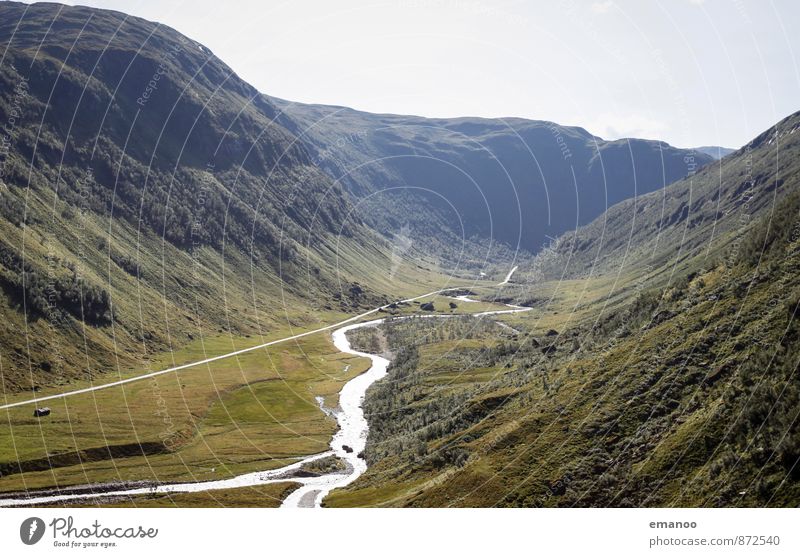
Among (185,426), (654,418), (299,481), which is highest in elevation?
(654,418)

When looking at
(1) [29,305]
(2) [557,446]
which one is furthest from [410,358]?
(2) [557,446]

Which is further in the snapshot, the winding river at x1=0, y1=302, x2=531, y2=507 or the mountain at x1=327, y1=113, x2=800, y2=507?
the winding river at x1=0, y1=302, x2=531, y2=507

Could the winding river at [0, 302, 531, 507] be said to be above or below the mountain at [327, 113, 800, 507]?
below

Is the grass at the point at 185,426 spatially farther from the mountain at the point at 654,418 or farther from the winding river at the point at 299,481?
the mountain at the point at 654,418

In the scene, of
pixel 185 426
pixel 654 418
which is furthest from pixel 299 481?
pixel 654 418

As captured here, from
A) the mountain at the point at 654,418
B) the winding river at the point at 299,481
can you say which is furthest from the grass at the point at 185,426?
the mountain at the point at 654,418

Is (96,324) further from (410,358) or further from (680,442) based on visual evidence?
(680,442)

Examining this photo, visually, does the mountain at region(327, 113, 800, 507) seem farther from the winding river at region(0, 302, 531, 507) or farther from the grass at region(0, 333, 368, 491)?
the grass at region(0, 333, 368, 491)

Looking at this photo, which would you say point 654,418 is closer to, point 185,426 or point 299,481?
point 299,481

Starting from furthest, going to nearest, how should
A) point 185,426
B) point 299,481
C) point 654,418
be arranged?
point 185,426 → point 299,481 → point 654,418

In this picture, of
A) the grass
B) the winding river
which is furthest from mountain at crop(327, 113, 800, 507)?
the grass

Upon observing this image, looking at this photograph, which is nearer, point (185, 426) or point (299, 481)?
point (299, 481)

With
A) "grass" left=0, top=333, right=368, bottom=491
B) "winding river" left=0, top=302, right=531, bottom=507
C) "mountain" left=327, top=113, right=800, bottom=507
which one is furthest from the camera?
"grass" left=0, top=333, right=368, bottom=491
